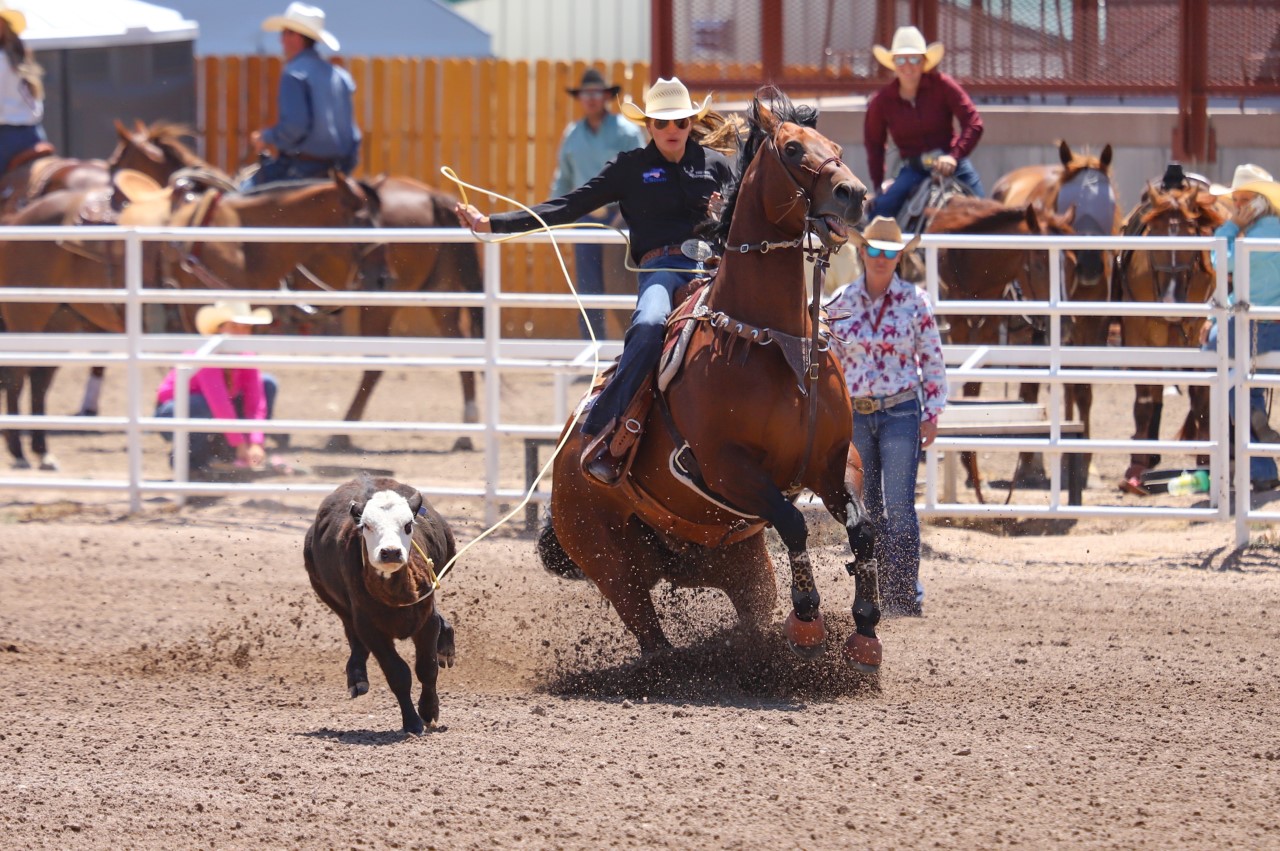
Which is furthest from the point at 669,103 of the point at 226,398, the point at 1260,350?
the point at 226,398

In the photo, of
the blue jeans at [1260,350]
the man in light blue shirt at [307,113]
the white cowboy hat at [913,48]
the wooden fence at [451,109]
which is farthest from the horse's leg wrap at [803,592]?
the wooden fence at [451,109]

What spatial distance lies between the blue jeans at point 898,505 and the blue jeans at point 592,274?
227 centimetres

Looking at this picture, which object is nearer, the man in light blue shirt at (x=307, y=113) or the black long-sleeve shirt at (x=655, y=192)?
the black long-sleeve shirt at (x=655, y=192)

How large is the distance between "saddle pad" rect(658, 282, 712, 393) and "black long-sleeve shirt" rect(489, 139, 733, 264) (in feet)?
1.28

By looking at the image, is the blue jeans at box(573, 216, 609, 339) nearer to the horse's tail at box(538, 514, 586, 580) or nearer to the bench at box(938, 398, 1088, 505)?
the bench at box(938, 398, 1088, 505)

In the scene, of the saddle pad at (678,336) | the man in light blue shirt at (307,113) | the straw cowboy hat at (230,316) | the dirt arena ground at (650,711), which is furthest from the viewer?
the man in light blue shirt at (307,113)

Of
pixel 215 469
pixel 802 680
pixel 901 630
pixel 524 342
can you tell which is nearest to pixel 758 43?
pixel 524 342

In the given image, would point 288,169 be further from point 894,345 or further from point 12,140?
point 894,345

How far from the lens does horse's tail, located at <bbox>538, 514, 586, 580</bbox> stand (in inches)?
275

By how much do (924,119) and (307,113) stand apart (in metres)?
4.56

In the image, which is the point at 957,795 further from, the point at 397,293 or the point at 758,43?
the point at 758,43

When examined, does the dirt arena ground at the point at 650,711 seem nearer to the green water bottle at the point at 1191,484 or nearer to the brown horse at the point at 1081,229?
the green water bottle at the point at 1191,484

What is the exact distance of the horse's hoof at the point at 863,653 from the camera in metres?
5.82

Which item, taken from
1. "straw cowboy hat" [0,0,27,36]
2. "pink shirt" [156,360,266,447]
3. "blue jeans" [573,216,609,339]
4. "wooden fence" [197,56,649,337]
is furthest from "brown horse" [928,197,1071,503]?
"straw cowboy hat" [0,0,27,36]
